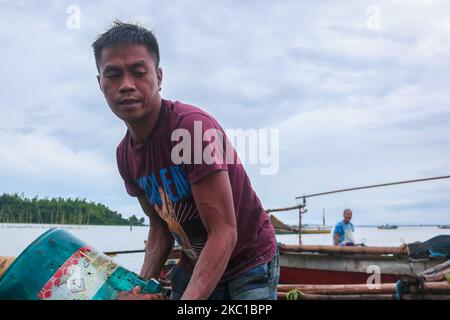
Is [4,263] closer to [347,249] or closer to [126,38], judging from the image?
[126,38]

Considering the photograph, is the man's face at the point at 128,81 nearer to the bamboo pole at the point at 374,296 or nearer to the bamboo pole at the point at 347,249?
the bamboo pole at the point at 374,296

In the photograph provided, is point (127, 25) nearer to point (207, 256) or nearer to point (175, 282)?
point (207, 256)

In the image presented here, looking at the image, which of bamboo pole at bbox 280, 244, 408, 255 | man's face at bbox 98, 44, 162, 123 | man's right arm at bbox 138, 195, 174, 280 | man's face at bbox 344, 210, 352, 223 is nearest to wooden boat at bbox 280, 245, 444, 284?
bamboo pole at bbox 280, 244, 408, 255

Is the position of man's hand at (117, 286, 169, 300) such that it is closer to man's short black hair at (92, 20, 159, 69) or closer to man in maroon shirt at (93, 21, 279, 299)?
man in maroon shirt at (93, 21, 279, 299)

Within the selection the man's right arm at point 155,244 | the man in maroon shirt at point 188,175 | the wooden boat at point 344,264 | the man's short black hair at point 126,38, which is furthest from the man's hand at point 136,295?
the wooden boat at point 344,264

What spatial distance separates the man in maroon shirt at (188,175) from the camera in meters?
1.79

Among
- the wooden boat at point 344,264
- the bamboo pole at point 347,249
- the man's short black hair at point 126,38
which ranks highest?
the man's short black hair at point 126,38

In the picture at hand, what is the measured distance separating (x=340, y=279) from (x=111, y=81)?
320 inches

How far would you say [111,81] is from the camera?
6.13 ft

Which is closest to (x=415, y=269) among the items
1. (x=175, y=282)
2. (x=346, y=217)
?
(x=346, y=217)

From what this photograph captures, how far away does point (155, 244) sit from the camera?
2.52 metres

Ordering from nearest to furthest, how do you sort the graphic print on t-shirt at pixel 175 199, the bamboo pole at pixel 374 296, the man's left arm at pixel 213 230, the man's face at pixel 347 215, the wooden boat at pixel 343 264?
1. the man's left arm at pixel 213 230
2. the graphic print on t-shirt at pixel 175 199
3. the bamboo pole at pixel 374 296
4. the wooden boat at pixel 343 264
5. the man's face at pixel 347 215

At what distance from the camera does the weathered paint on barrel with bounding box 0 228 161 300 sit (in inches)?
62.1

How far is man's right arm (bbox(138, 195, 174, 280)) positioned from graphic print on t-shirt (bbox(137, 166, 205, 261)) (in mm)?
237
